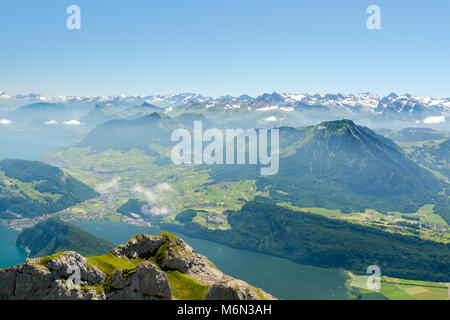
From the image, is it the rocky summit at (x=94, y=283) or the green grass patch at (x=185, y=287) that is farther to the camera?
the green grass patch at (x=185, y=287)

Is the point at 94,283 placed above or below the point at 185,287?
above

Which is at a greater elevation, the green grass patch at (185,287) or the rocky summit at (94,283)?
the rocky summit at (94,283)

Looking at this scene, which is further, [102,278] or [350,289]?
[350,289]

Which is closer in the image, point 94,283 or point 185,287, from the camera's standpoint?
point 94,283

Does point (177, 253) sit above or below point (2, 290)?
below

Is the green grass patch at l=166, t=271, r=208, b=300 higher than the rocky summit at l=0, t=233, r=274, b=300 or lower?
lower

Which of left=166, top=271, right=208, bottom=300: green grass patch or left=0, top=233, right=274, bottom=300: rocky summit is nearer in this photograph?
left=0, top=233, right=274, bottom=300: rocky summit
